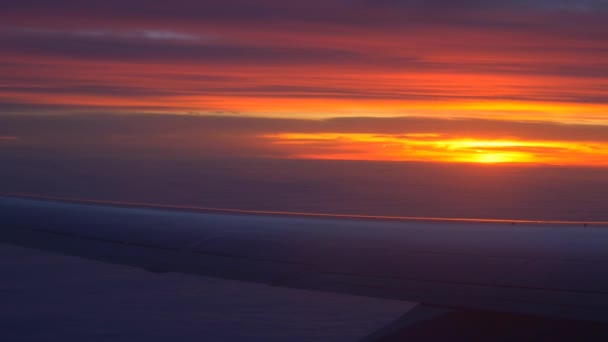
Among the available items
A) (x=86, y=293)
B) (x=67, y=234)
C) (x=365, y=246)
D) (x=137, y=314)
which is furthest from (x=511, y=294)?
(x=86, y=293)

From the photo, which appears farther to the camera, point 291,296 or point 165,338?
point 291,296

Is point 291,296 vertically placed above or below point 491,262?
below

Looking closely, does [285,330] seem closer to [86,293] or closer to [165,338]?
[165,338]

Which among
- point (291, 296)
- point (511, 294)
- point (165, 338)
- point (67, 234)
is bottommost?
point (291, 296)

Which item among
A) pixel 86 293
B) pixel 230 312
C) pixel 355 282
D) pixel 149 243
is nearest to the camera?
pixel 355 282

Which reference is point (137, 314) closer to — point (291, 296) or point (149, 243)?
point (291, 296)

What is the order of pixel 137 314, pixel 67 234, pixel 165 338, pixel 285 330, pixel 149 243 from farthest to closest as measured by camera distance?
pixel 137 314 < pixel 285 330 < pixel 165 338 < pixel 67 234 < pixel 149 243

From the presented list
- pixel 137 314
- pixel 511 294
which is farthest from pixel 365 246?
pixel 137 314
